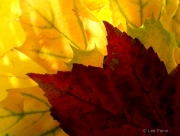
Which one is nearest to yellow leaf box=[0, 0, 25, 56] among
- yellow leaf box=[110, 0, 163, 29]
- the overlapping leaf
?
the overlapping leaf

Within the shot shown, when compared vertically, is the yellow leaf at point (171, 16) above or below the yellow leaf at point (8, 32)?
below

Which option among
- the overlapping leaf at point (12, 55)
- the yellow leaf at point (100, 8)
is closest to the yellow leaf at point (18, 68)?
the overlapping leaf at point (12, 55)

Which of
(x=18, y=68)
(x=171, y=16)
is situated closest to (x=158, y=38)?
(x=171, y=16)

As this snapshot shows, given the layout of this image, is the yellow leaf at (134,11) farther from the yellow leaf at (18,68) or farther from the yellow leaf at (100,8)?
the yellow leaf at (18,68)

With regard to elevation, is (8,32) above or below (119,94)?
above

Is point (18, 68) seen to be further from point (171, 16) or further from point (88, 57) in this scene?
point (171, 16)
